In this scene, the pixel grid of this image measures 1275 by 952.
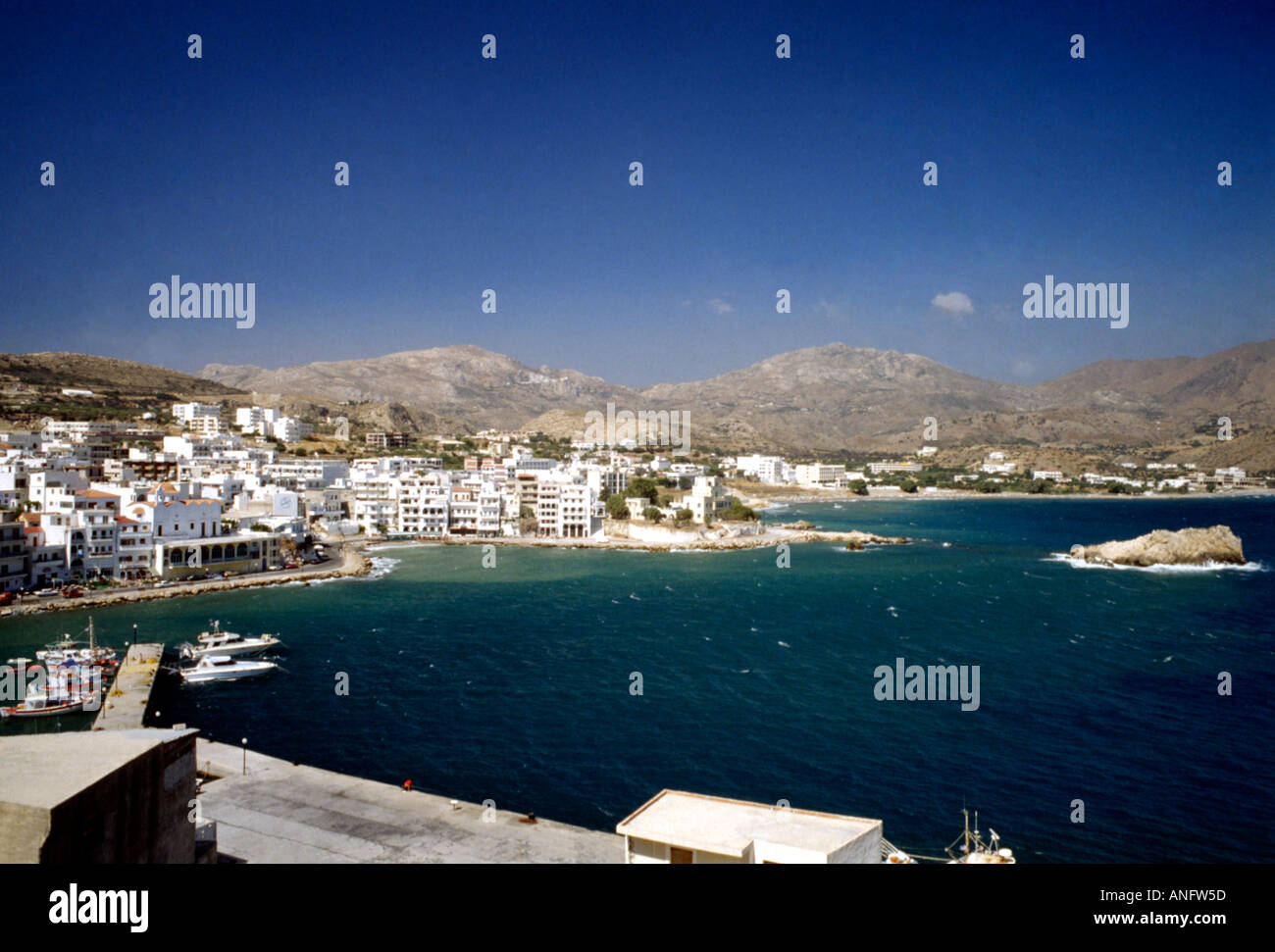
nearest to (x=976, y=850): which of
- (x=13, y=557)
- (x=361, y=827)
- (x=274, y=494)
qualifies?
(x=361, y=827)

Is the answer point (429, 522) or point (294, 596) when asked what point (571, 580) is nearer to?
point (294, 596)

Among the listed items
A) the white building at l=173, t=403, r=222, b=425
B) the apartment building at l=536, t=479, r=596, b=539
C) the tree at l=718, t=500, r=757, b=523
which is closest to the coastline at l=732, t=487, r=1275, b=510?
the tree at l=718, t=500, r=757, b=523

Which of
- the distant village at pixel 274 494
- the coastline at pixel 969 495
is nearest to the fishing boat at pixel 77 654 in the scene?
the distant village at pixel 274 494

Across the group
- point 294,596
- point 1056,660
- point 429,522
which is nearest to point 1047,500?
point 429,522

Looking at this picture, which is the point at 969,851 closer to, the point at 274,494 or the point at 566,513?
the point at 274,494
